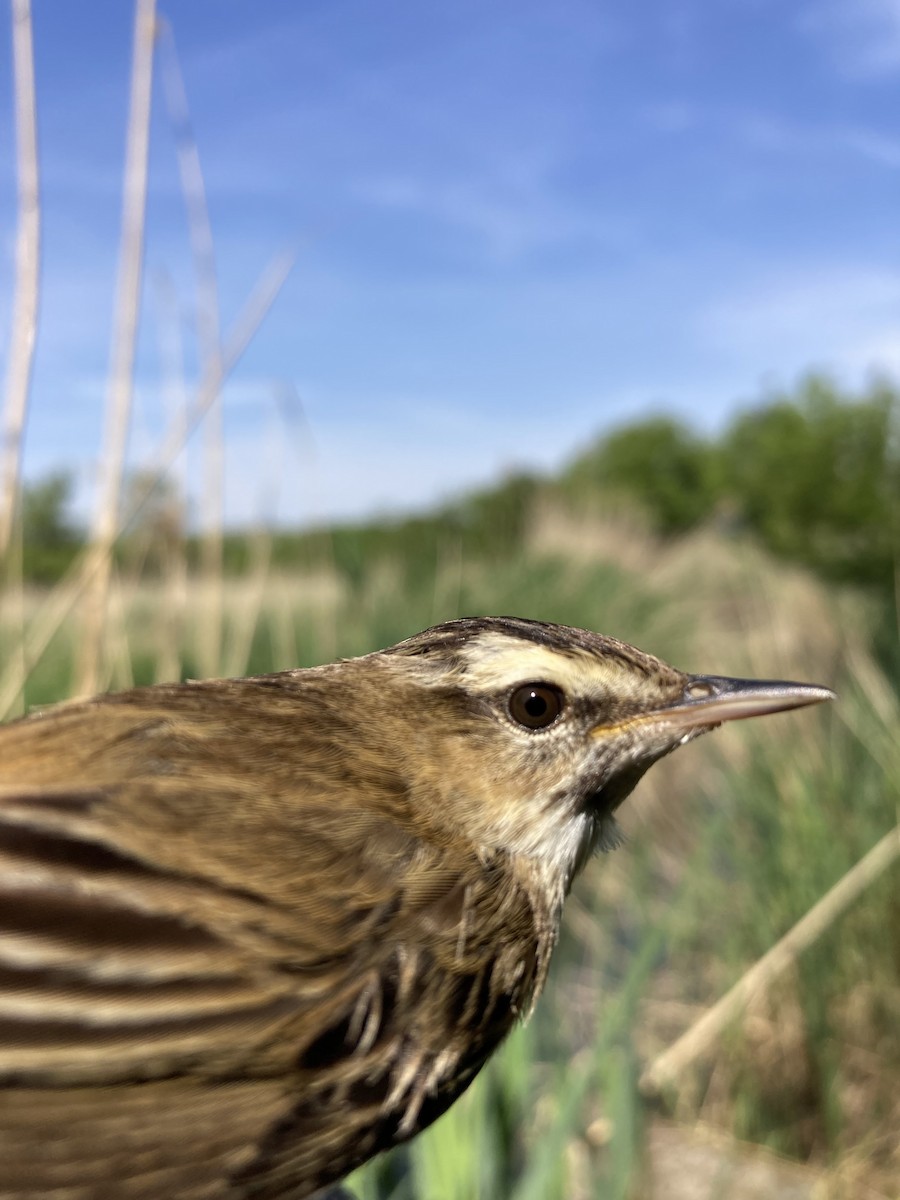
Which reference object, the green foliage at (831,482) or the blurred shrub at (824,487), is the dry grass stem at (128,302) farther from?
the green foliage at (831,482)

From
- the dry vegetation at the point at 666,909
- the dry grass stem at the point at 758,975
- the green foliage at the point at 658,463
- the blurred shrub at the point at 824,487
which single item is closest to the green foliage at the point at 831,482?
the blurred shrub at the point at 824,487

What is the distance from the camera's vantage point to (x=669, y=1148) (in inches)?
162

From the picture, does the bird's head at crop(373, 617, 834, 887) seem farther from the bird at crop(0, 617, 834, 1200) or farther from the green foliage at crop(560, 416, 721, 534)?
the green foliage at crop(560, 416, 721, 534)

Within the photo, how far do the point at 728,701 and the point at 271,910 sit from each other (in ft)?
2.10

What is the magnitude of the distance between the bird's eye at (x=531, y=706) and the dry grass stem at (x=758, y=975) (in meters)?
1.51

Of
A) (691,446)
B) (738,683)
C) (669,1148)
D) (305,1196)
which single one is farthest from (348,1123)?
(691,446)

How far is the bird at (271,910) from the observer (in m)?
0.89

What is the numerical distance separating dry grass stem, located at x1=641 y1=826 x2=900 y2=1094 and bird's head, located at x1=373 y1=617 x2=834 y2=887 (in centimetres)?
142

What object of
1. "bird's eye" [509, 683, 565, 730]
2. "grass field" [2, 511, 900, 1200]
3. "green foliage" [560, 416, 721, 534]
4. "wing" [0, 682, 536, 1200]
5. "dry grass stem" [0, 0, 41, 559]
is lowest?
"grass field" [2, 511, 900, 1200]

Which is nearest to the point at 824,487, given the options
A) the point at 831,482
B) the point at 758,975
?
the point at 831,482

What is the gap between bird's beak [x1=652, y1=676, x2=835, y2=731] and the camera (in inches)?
52.1

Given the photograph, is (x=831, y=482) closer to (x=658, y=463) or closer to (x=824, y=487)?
(x=824, y=487)

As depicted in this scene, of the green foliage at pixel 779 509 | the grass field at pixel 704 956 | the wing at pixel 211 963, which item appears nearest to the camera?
the wing at pixel 211 963

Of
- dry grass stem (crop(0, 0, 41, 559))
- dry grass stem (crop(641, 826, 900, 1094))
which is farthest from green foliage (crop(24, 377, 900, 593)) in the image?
dry grass stem (crop(0, 0, 41, 559))
